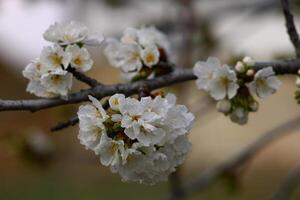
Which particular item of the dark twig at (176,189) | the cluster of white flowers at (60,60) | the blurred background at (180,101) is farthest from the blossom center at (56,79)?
the blurred background at (180,101)

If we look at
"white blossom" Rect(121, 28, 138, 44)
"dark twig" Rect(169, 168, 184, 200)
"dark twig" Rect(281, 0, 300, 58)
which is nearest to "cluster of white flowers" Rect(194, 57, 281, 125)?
"dark twig" Rect(281, 0, 300, 58)

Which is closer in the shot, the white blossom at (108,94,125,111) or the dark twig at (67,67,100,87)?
the white blossom at (108,94,125,111)

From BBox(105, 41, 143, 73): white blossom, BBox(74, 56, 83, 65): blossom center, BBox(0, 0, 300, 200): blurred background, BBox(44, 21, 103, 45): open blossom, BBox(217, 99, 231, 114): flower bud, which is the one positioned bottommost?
BBox(0, 0, 300, 200): blurred background

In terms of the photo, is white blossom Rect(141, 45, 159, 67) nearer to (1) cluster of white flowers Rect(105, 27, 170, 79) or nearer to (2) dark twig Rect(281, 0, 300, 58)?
(1) cluster of white flowers Rect(105, 27, 170, 79)

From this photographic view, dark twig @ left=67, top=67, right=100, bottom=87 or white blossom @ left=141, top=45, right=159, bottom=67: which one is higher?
dark twig @ left=67, top=67, right=100, bottom=87

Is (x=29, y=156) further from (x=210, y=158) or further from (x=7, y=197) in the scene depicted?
(x=210, y=158)

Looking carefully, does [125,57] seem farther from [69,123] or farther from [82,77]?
[69,123]

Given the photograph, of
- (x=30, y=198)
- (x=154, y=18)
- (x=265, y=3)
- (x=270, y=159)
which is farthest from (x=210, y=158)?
(x=265, y=3)

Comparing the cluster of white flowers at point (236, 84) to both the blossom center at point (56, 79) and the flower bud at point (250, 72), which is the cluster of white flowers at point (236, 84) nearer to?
the flower bud at point (250, 72)
